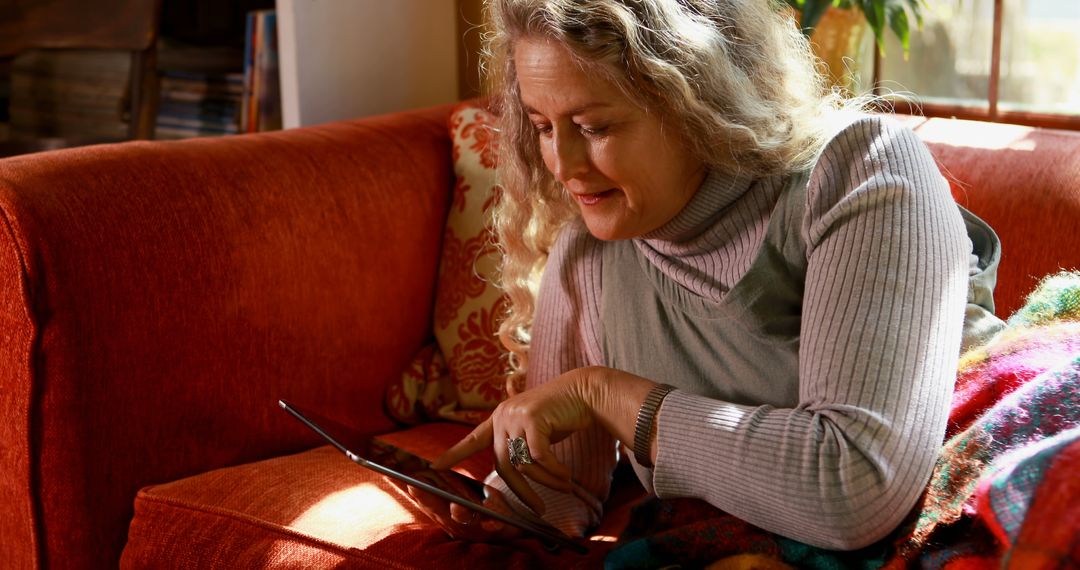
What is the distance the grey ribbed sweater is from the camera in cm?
97

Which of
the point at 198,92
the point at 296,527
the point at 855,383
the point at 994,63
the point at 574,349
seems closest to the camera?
the point at 855,383

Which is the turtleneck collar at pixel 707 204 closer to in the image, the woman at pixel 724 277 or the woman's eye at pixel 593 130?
the woman at pixel 724 277

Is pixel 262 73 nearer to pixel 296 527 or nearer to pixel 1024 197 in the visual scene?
pixel 296 527

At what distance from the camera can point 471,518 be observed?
1.20 meters

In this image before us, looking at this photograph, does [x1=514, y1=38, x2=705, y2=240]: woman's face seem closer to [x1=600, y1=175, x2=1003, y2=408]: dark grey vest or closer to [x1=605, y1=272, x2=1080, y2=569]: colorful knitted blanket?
[x1=600, y1=175, x2=1003, y2=408]: dark grey vest

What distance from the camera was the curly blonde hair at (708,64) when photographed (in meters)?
1.13

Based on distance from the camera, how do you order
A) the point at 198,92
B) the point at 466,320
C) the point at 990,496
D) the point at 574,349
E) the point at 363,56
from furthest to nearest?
the point at 198,92
the point at 363,56
the point at 466,320
the point at 574,349
the point at 990,496

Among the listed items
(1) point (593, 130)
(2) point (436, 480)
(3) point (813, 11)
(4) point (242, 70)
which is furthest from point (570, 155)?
(4) point (242, 70)

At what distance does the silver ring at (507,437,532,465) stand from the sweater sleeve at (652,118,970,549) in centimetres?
17

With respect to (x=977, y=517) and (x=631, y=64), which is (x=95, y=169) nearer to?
(x=631, y=64)

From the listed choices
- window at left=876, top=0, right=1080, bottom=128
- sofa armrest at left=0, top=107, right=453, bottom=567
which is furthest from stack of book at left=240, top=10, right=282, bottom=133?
window at left=876, top=0, right=1080, bottom=128

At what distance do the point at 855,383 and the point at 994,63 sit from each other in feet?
4.38

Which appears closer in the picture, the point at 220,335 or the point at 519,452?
the point at 519,452

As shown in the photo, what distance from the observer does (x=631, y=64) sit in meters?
1.14
